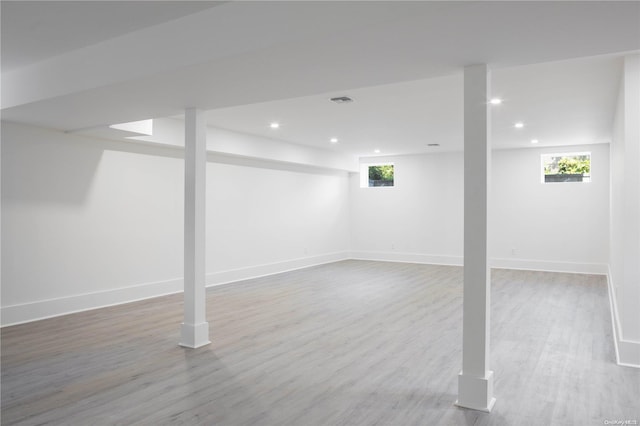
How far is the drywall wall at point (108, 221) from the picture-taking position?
5.27 m

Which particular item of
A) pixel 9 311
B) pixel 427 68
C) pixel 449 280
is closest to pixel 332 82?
pixel 427 68

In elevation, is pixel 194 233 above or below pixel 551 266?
above

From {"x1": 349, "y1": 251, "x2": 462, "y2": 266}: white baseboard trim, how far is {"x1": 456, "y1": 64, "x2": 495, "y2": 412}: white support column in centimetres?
749

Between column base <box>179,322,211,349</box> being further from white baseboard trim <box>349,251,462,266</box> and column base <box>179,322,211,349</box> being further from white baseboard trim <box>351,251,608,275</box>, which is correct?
white baseboard trim <box>349,251,462,266</box>

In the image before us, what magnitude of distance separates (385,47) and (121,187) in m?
4.96

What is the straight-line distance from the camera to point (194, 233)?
429 cm

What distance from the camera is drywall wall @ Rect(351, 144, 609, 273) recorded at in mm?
8898

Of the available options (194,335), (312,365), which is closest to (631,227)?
(312,365)

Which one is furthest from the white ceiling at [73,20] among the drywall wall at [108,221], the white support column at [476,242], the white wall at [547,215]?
the white wall at [547,215]

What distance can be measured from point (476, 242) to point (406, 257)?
804cm

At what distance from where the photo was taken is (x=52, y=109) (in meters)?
4.43

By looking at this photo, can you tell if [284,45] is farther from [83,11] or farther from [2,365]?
[2,365]

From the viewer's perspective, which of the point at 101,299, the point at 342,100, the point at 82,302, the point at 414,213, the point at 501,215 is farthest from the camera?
the point at 414,213

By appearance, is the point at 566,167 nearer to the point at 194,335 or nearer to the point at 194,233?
the point at 194,233
